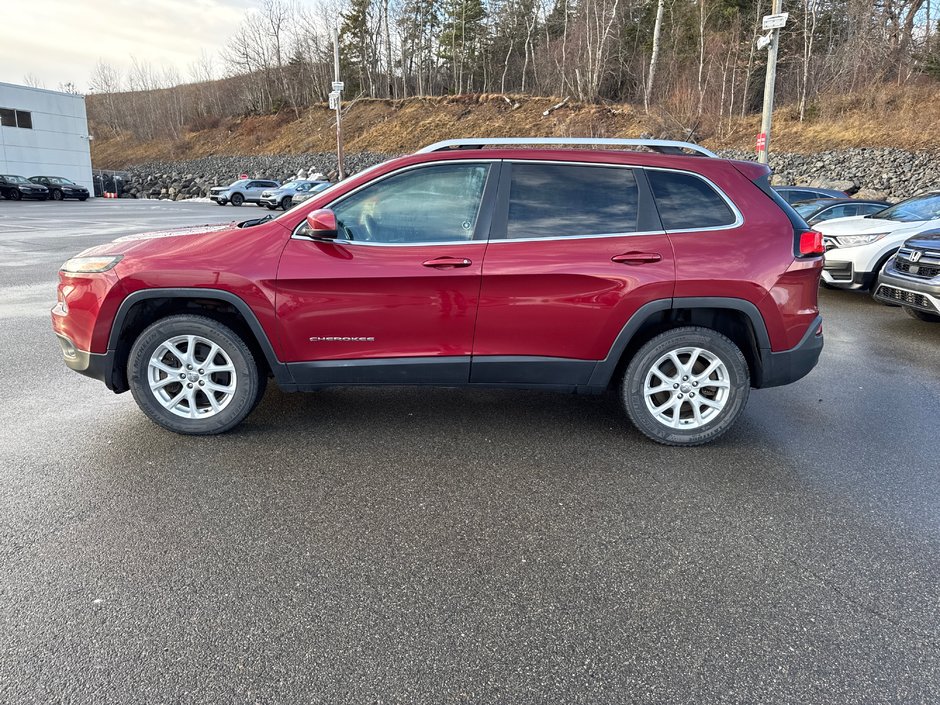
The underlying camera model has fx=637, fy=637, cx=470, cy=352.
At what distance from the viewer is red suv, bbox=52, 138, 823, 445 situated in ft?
12.7

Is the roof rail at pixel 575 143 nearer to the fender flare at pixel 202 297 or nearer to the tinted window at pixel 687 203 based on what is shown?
the tinted window at pixel 687 203

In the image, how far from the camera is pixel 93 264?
3979mm

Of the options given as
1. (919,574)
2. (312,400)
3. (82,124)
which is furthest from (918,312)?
(82,124)

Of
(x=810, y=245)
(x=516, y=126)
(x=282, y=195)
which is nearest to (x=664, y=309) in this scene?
(x=810, y=245)

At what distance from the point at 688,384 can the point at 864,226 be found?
23.9 ft

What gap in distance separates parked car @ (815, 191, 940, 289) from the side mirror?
783 cm

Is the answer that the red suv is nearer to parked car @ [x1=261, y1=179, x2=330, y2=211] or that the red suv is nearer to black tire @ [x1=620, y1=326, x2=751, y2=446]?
black tire @ [x1=620, y1=326, x2=751, y2=446]

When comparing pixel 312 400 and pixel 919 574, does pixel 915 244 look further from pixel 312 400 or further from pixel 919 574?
pixel 312 400

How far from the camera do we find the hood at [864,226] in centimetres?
908

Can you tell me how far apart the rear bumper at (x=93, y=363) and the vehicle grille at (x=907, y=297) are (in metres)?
7.91

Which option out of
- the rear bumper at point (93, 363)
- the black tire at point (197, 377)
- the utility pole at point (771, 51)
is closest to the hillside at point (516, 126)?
the utility pole at point (771, 51)

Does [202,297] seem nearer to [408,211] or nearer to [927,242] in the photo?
[408,211]

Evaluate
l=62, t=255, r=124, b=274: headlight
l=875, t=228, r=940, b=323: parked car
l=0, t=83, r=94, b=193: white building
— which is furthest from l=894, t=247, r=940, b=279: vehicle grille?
l=0, t=83, r=94, b=193: white building

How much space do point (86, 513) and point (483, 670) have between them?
221 centimetres
